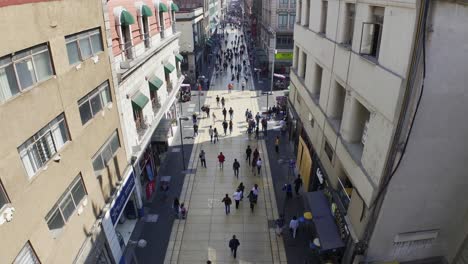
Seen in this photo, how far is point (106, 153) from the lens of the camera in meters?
13.5

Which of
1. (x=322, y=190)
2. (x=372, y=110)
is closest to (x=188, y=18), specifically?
(x=322, y=190)

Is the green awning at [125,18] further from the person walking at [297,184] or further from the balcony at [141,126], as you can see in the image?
the person walking at [297,184]

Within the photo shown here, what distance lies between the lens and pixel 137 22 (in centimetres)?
1759

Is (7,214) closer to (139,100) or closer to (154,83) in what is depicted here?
(139,100)

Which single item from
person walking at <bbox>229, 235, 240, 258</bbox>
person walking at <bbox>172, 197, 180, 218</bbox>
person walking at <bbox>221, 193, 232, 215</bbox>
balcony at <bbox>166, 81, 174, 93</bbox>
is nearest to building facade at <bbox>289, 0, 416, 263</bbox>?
person walking at <bbox>229, 235, 240, 258</bbox>

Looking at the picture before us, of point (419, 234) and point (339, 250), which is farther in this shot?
point (339, 250)

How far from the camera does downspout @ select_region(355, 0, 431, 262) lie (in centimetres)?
790

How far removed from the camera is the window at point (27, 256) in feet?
25.4

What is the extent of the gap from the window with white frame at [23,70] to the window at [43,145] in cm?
136

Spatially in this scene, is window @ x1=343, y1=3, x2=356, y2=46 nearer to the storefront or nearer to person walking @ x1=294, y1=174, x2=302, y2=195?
person walking @ x1=294, y1=174, x2=302, y2=195

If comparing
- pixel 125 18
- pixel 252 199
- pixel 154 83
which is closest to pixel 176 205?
pixel 252 199

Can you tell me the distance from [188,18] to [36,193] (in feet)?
117

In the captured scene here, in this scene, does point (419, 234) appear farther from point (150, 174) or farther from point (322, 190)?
point (150, 174)

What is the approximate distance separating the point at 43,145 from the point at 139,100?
8.26m
